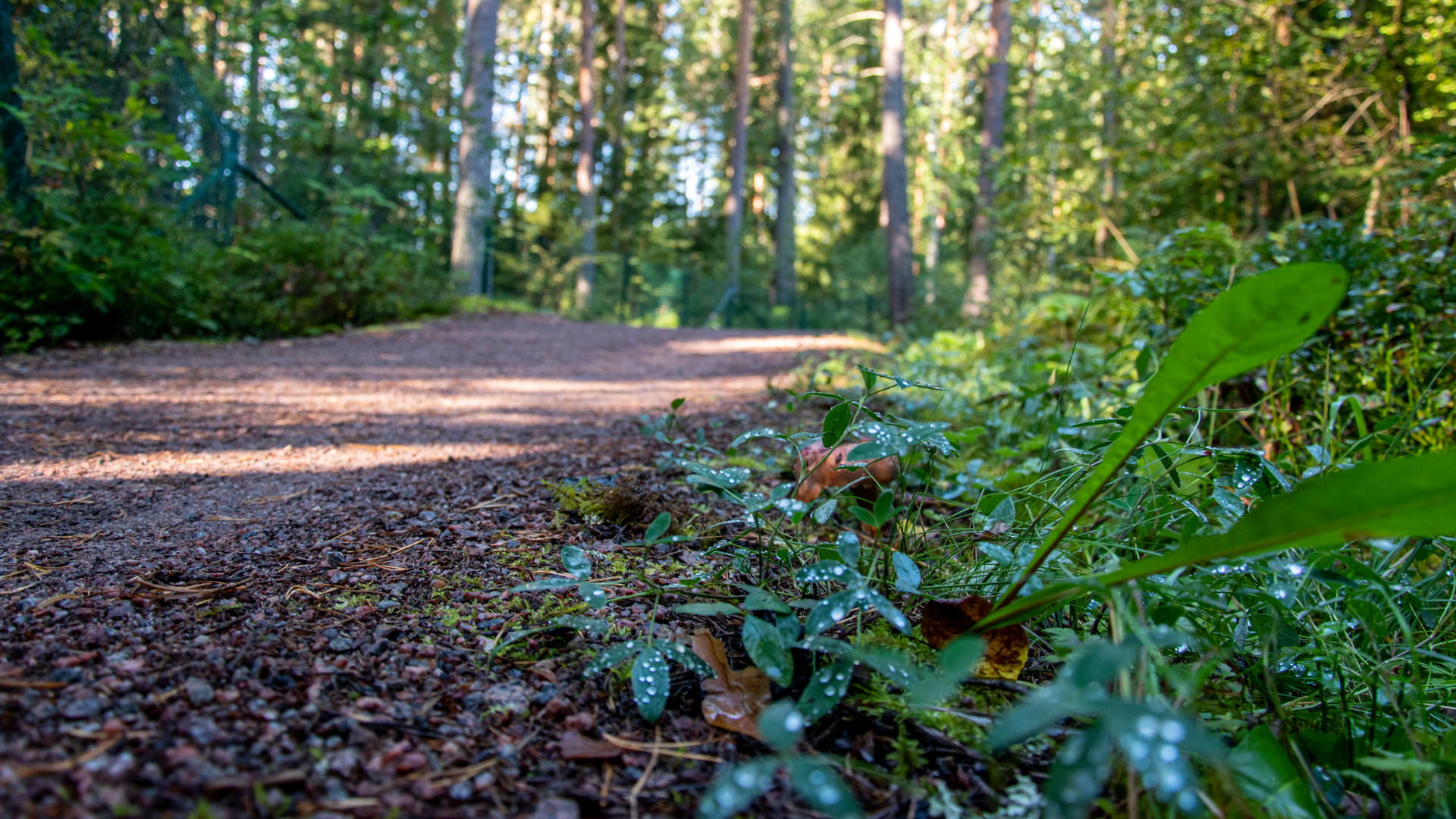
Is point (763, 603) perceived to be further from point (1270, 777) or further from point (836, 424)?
point (1270, 777)

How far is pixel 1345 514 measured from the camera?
2.89ft

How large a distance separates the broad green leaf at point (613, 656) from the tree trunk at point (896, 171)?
8620 mm

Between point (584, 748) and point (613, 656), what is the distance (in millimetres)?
128

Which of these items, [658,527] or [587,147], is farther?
[587,147]

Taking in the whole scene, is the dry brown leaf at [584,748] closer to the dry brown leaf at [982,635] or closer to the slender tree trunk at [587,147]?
the dry brown leaf at [982,635]

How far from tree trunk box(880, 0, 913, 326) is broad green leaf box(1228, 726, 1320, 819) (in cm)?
856

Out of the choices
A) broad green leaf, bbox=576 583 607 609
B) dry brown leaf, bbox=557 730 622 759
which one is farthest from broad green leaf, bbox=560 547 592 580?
dry brown leaf, bbox=557 730 622 759

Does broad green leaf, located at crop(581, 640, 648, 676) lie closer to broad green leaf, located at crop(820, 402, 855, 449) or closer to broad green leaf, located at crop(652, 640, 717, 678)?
broad green leaf, located at crop(652, 640, 717, 678)

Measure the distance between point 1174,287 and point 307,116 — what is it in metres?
8.89

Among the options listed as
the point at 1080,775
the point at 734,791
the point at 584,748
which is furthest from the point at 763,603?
the point at 1080,775

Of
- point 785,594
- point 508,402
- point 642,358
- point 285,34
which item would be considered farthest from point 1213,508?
point 285,34

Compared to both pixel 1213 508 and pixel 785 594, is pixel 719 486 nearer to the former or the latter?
pixel 785 594

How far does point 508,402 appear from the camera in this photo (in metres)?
3.97

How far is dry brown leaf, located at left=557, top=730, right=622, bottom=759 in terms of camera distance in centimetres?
97
